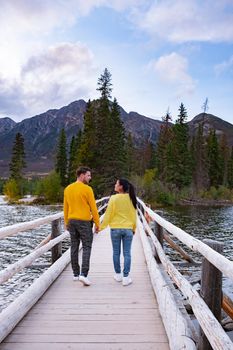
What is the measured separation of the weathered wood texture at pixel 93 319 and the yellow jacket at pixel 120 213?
3.26ft

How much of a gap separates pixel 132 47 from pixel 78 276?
19.1 m

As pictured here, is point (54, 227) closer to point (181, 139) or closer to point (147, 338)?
point (147, 338)

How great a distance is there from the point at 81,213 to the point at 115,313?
1.87 metres

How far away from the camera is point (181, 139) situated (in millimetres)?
71500

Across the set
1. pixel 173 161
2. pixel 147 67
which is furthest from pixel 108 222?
pixel 173 161

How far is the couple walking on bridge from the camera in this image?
6371 mm

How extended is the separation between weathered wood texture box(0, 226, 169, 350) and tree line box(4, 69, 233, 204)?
152ft

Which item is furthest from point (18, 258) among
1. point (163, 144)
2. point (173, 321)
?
point (163, 144)

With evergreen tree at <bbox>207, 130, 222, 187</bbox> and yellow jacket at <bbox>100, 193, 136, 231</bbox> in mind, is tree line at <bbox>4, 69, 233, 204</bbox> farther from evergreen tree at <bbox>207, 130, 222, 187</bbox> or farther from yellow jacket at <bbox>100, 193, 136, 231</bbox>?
yellow jacket at <bbox>100, 193, 136, 231</bbox>

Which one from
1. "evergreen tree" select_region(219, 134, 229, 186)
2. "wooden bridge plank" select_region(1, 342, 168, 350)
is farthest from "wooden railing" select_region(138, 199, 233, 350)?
"evergreen tree" select_region(219, 134, 229, 186)

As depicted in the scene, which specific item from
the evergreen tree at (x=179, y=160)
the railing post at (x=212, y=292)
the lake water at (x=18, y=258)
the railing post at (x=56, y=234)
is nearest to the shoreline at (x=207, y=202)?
the evergreen tree at (x=179, y=160)

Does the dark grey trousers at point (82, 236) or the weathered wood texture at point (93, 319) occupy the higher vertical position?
the dark grey trousers at point (82, 236)

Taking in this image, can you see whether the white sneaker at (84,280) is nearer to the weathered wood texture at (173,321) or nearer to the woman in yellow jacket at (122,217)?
the woman in yellow jacket at (122,217)

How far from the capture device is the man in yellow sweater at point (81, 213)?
20.9 ft
